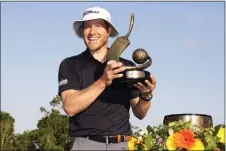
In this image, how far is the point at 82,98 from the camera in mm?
4508

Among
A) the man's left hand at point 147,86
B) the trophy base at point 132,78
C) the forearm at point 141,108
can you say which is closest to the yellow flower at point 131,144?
the forearm at point 141,108

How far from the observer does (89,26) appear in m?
5.04

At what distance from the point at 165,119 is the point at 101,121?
105 cm

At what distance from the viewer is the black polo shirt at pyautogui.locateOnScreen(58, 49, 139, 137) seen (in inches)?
188

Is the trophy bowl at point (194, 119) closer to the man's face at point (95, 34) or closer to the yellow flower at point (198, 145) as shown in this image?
the yellow flower at point (198, 145)

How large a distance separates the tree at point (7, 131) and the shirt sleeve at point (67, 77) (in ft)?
225

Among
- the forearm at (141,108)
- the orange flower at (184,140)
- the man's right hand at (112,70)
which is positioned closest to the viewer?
the man's right hand at (112,70)

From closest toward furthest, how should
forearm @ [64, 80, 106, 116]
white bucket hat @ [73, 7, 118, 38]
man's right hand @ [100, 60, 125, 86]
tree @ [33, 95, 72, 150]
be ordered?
man's right hand @ [100, 60, 125, 86]
forearm @ [64, 80, 106, 116]
white bucket hat @ [73, 7, 118, 38]
tree @ [33, 95, 72, 150]

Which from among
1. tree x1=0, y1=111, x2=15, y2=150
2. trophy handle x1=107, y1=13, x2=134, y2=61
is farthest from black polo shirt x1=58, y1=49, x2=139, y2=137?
tree x1=0, y1=111, x2=15, y2=150

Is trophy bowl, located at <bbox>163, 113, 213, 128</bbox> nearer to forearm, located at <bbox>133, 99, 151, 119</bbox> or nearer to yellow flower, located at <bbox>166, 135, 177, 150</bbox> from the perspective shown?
forearm, located at <bbox>133, 99, 151, 119</bbox>

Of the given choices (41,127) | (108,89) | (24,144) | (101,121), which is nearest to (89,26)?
(108,89)

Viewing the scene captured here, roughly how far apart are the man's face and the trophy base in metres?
0.50

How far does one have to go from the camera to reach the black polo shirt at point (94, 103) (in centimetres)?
477

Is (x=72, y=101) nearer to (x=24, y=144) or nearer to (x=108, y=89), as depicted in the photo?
(x=108, y=89)
